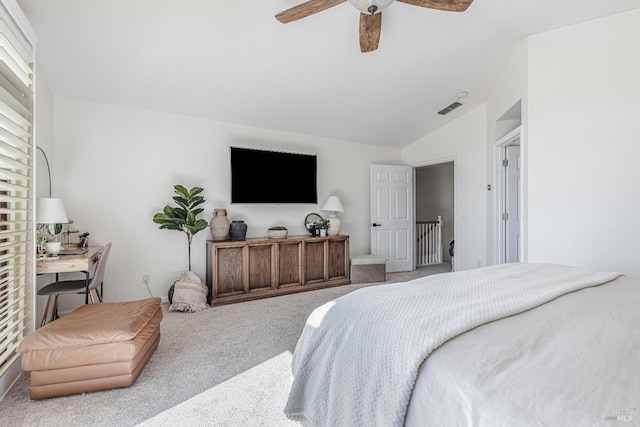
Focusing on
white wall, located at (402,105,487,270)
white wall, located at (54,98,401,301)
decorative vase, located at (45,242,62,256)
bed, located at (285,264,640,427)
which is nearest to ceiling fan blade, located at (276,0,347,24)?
bed, located at (285,264,640,427)

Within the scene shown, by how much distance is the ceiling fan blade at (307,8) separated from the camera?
6.31ft

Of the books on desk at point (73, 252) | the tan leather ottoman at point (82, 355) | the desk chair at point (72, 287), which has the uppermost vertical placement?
the books on desk at point (73, 252)

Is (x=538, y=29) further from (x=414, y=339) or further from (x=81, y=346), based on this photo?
(x=81, y=346)

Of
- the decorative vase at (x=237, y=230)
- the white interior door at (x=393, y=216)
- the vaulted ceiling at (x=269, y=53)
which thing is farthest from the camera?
the white interior door at (x=393, y=216)

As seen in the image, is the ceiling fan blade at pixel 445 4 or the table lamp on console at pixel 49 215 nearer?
the ceiling fan blade at pixel 445 4

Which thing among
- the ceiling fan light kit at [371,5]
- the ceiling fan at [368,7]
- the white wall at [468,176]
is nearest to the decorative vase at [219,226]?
the ceiling fan at [368,7]

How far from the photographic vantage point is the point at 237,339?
259 centimetres

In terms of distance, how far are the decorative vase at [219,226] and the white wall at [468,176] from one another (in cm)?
355

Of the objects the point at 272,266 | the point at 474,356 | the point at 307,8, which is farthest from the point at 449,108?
the point at 474,356

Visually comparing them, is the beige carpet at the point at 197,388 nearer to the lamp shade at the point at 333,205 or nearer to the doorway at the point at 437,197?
the lamp shade at the point at 333,205

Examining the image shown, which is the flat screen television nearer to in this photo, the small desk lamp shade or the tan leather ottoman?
the small desk lamp shade

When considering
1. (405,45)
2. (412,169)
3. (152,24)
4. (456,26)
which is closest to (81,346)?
(152,24)

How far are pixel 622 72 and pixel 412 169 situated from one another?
316 centimetres

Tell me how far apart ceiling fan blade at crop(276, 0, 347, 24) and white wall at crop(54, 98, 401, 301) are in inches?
89.4
